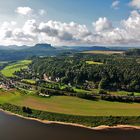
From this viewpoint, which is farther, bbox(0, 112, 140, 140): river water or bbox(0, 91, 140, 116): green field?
bbox(0, 91, 140, 116): green field

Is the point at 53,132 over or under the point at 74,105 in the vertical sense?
under

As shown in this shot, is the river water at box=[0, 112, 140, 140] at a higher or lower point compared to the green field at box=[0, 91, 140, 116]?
lower

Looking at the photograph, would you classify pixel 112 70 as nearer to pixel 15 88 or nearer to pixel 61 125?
pixel 15 88

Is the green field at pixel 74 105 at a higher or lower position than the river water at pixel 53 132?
higher

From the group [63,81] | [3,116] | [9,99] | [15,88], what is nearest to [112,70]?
[63,81]
